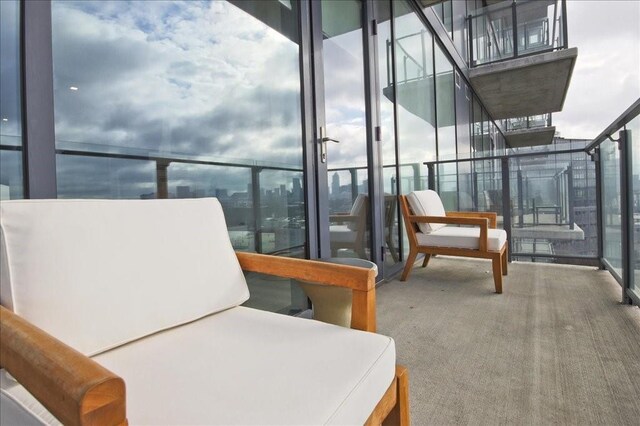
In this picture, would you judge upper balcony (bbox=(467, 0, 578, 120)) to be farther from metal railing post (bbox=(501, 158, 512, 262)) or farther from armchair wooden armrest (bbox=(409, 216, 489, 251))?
armchair wooden armrest (bbox=(409, 216, 489, 251))

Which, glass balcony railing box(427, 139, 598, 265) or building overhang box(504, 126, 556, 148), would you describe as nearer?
glass balcony railing box(427, 139, 598, 265)

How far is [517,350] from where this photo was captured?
1615mm

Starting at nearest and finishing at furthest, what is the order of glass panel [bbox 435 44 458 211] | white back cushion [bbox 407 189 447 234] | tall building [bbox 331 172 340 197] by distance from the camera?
tall building [bbox 331 172 340 197]
white back cushion [bbox 407 189 447 234]
glass panel [bbox 435 44 458 211]

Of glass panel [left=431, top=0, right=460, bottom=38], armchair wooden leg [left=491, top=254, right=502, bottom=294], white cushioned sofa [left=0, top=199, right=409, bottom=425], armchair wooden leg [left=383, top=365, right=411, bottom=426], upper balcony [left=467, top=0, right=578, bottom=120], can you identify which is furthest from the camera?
upper balcony [left=467, top=0, right=578, bottom=120]

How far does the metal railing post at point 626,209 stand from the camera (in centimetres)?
203

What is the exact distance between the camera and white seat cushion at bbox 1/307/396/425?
1.95ft

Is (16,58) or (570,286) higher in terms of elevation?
(16,58)

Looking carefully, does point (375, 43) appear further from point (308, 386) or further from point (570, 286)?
point (308, 386)

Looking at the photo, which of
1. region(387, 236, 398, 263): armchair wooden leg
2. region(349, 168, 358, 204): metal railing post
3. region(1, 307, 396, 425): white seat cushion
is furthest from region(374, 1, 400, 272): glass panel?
region(1, 307, 396, 425): white seat cushion

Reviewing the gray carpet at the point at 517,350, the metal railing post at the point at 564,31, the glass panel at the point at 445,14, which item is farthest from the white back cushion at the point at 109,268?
the metal railing post at the point at 564,31

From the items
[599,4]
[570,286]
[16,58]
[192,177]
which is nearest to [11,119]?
[16,58]

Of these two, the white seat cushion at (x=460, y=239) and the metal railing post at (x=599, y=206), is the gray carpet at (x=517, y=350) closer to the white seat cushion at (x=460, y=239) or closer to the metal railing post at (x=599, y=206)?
the white seat cushion at (x=460, y=239)

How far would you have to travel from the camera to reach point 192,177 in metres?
1.41

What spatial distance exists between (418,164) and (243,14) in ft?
8.48
